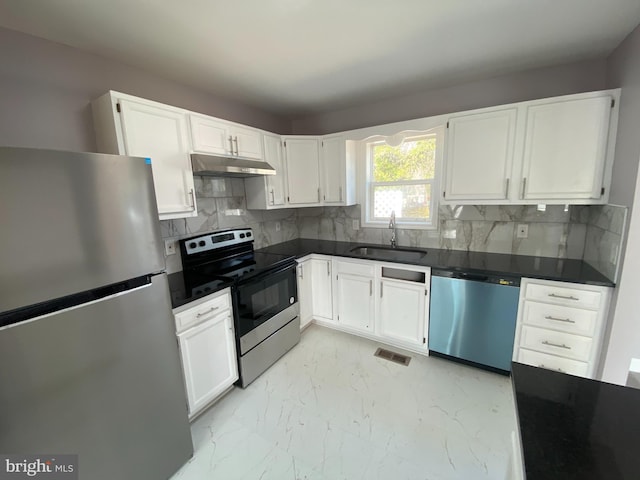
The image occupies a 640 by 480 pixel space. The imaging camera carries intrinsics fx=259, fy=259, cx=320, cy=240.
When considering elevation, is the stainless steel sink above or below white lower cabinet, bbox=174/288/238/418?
above

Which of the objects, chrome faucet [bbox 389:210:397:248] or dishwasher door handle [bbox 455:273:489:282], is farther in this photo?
chrome faucet [bbox 389:210:397:248]

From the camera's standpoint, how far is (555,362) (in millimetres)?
1951

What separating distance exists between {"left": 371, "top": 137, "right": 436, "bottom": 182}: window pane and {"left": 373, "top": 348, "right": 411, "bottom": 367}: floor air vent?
185 centimetres

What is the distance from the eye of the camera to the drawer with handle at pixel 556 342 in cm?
186

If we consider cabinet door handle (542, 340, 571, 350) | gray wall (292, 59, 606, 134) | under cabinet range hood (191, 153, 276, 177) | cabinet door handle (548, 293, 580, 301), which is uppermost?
gray wall (292, 59, 606, 134)

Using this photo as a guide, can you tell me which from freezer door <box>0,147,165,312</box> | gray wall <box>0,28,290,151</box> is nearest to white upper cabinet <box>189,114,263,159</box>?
gray wall <box>0,28,290,151</box>

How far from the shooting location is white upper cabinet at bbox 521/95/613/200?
6.09 feet

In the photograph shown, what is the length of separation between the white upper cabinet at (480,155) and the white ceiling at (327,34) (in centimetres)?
43

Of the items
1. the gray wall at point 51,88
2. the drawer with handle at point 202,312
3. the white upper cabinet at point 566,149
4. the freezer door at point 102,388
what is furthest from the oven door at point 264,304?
the white upper cabinet at point 566,149

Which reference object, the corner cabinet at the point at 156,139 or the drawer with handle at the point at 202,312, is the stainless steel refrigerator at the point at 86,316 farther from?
the corner cabinet at the point at 156,139

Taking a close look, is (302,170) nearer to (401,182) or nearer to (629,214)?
(401,182)

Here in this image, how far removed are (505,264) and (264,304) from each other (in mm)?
2077

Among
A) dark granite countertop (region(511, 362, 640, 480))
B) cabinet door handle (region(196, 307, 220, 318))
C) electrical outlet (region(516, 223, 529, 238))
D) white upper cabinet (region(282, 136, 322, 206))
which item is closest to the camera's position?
dark granite countertop (region(511, 362, 640, 480))

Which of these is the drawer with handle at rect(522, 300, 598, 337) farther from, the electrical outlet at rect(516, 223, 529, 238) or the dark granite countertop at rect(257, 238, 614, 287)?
the electrical outlet at rect(516, 223, 529, 238)
